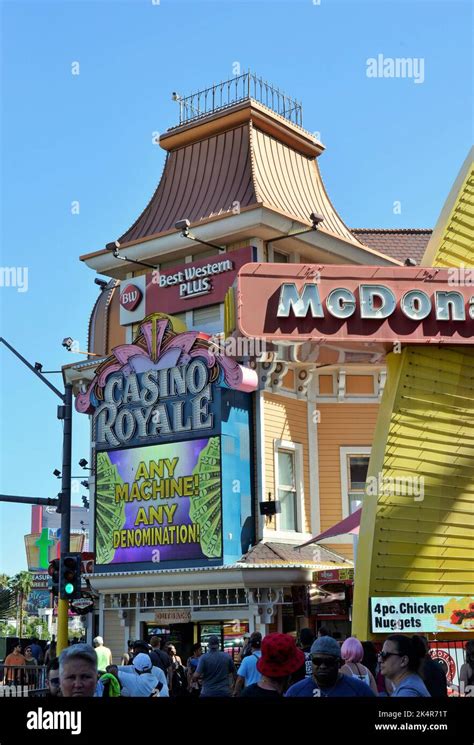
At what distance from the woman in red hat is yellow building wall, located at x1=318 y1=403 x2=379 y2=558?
727 inches

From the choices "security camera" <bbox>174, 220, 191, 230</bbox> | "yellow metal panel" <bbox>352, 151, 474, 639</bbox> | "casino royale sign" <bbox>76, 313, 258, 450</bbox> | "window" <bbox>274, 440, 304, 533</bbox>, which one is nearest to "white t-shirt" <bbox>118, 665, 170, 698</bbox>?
"yellow metal panel" <bbox>352, 151, 474, 639</bbox>

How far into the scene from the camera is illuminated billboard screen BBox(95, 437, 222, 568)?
71.8 ft

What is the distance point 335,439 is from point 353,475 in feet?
3.52

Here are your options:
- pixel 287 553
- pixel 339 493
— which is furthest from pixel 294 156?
pixel 287 553

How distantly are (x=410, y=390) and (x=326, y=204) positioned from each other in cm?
1444

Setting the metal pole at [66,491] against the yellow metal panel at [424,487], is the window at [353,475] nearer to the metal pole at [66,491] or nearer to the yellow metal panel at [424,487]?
the metal pole at [66,491]

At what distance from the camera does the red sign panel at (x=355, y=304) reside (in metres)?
14.4

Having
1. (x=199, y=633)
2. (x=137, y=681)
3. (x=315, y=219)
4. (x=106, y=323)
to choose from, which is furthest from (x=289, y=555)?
(x=137, y=681)

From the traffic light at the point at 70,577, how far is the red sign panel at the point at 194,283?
8.57 meters

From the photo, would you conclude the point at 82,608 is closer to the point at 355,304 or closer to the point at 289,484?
the point at 289,484

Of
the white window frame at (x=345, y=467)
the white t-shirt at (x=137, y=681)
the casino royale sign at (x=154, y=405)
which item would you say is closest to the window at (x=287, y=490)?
the white window frame at (x=345, y=467)

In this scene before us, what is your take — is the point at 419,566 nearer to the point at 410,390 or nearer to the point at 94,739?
the point at 410,390

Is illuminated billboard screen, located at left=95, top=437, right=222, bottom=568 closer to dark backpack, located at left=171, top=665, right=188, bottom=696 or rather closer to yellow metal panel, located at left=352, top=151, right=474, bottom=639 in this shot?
dark backpack, located at left=171, top=665, right=188, bottom=696

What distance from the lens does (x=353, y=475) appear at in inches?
972
